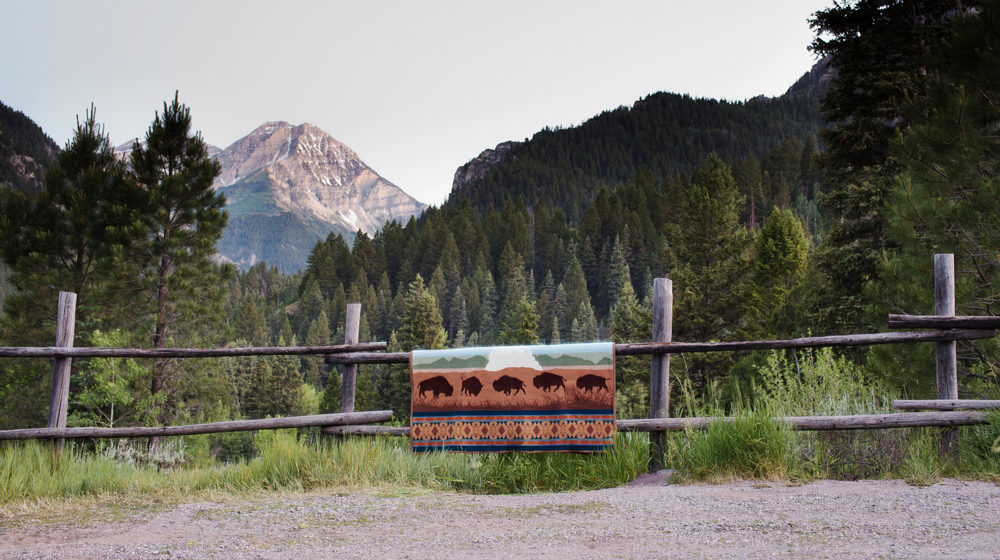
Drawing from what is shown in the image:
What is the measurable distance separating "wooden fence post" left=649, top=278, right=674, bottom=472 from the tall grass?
0.12m

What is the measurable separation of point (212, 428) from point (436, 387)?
222 centimetres

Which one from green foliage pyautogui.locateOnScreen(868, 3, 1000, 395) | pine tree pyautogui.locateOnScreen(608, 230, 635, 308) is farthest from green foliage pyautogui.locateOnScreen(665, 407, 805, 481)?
pine tree pyautogui.locateOnScreen(608, 230, 635, 308)

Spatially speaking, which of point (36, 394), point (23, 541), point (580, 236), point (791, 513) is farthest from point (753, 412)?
point (580, 236)

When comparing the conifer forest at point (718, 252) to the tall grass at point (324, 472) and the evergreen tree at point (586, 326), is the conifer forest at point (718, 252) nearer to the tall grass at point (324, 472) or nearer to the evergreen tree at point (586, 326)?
the tall grass at point (324, 472)

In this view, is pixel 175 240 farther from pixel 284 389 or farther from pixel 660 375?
pixel 284 389

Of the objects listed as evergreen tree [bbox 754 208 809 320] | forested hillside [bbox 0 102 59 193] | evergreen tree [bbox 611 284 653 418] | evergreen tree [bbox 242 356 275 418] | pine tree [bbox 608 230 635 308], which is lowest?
evergreen tree [bbox 242 356 275 418]

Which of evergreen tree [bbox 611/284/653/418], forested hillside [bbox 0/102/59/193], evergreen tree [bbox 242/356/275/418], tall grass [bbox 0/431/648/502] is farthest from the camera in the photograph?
forested hillside [bbox 0/102/59/193]

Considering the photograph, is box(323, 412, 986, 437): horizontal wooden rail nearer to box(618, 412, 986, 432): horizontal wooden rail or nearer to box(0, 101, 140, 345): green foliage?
box(618, 412, 986, 432): horizontal wooden rail

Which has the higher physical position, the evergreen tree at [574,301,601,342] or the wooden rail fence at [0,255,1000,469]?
the evergreen tree at [574,301,601,342]

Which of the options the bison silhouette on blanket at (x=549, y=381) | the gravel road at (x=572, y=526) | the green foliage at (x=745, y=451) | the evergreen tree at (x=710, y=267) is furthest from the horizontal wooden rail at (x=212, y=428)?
the evergreen tree at (x=710, y=267)

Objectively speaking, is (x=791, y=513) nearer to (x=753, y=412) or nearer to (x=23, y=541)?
(x=753, y=412)

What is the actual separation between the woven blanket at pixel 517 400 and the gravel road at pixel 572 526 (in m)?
0.84

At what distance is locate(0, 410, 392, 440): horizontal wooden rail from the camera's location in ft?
17.5

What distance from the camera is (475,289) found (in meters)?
92.9
